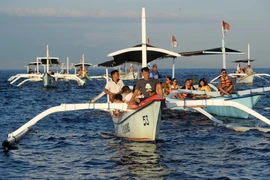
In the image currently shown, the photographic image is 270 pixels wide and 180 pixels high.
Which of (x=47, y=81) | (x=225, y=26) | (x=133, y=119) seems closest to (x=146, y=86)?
(x=133, y=119)

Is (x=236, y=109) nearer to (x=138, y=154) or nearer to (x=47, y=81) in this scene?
(x=138, y=154)

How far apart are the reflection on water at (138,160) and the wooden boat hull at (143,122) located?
255 mm

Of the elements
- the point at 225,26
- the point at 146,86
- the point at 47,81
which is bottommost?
the point at 146,86

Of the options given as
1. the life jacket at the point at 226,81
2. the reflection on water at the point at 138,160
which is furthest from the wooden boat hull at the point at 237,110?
the reflection on water at the point at 138,160

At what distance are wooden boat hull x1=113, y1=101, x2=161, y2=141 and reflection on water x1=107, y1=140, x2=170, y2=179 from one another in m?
0.25

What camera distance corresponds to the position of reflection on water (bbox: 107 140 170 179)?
11188mm

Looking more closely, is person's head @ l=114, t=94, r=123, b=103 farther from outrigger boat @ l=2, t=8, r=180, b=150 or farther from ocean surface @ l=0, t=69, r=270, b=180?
ocean surface @ l=0, t=69, r=270, b=180

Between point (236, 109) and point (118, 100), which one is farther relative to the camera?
point (236, 109)

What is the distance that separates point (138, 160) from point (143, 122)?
4.47 feet

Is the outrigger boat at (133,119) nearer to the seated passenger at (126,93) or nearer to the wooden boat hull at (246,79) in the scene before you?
the seated passenger at (126,93)

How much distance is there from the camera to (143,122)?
44.5 feet

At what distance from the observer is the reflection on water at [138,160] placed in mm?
11188

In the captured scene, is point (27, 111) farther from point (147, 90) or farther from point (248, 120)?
point (147, 90)

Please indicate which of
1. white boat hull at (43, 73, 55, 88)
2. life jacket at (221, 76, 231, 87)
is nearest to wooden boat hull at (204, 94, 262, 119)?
life jacket at (221, 76, 231, 87)
